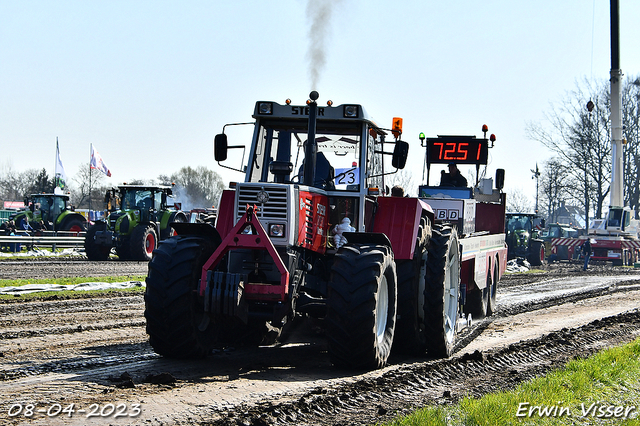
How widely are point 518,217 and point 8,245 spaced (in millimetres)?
21464

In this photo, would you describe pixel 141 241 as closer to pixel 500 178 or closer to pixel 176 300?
pixel 500 178

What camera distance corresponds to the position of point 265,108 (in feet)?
29.6

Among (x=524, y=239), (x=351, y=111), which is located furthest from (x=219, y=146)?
(x=524, y=239)

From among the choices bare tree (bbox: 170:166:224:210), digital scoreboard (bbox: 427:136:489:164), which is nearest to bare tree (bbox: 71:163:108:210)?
bare tree (bbox: 170:166:224:210)

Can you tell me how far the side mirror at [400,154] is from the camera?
8.59 metres

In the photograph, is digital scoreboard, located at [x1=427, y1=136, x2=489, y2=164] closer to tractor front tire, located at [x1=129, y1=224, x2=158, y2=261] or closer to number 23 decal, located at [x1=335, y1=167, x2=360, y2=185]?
number 23 decal, located at [x1=335, y1=167, x2=360, y2=185]

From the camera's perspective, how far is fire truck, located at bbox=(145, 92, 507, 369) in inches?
289

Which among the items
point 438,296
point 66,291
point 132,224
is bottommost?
point 66,291

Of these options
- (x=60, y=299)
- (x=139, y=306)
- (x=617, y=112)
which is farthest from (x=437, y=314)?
(x=617, y=112)

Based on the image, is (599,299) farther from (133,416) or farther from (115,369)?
(133,416)

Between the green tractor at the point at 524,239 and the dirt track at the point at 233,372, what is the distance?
60.4 feet

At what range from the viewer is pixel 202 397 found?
19.7 feet

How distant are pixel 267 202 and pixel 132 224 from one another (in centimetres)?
1969

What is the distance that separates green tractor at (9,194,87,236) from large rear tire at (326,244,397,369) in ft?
92.9
